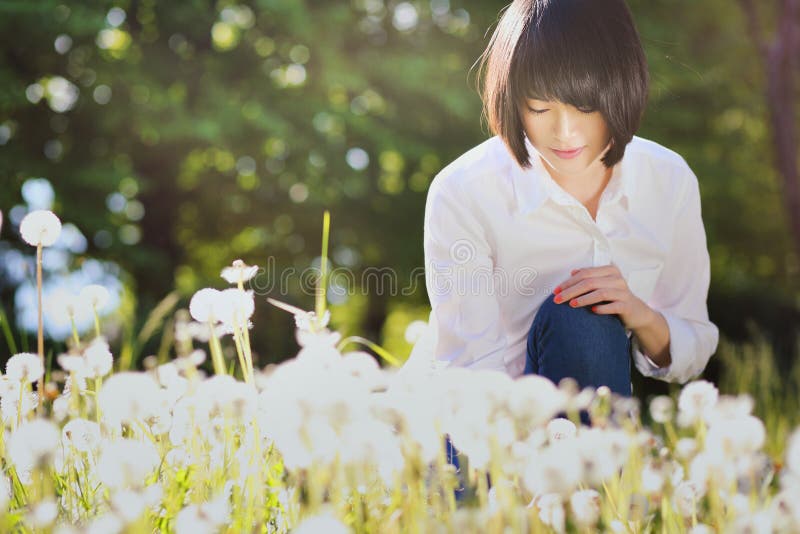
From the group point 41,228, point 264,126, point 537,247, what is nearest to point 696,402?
point 537,247

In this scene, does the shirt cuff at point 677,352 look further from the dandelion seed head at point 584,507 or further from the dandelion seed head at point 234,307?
the dandelion seed head at point 234,307

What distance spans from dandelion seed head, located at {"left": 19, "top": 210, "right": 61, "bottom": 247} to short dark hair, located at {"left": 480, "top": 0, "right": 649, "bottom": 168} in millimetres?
1194

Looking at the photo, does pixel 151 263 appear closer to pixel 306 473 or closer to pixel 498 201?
→ pixel 498 201

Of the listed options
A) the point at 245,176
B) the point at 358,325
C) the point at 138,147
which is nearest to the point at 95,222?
the point at 138,147

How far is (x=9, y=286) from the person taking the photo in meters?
7.03

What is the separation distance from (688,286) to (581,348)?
673 millimetres

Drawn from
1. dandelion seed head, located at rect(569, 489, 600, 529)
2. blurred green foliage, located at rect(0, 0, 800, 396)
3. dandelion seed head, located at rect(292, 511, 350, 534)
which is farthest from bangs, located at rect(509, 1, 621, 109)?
blurred green foliage, located at rect(0, 0, 800, 396)

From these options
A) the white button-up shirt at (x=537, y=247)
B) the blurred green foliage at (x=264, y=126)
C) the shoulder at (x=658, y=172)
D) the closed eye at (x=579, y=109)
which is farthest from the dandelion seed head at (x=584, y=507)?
the blurred green foliage at (x=264, y=126)

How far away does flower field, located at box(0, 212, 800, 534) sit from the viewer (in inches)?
46.9

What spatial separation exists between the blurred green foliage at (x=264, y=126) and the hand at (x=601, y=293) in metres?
3.48

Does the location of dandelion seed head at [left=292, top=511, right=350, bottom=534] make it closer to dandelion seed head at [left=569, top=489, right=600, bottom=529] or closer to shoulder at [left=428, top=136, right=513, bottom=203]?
dandelion seed head at [left=569, top=489, right=600, bottom=529]

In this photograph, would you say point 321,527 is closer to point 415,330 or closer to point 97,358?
point 97,358

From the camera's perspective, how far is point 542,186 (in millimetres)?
2533

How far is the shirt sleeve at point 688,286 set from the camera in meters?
2.61
